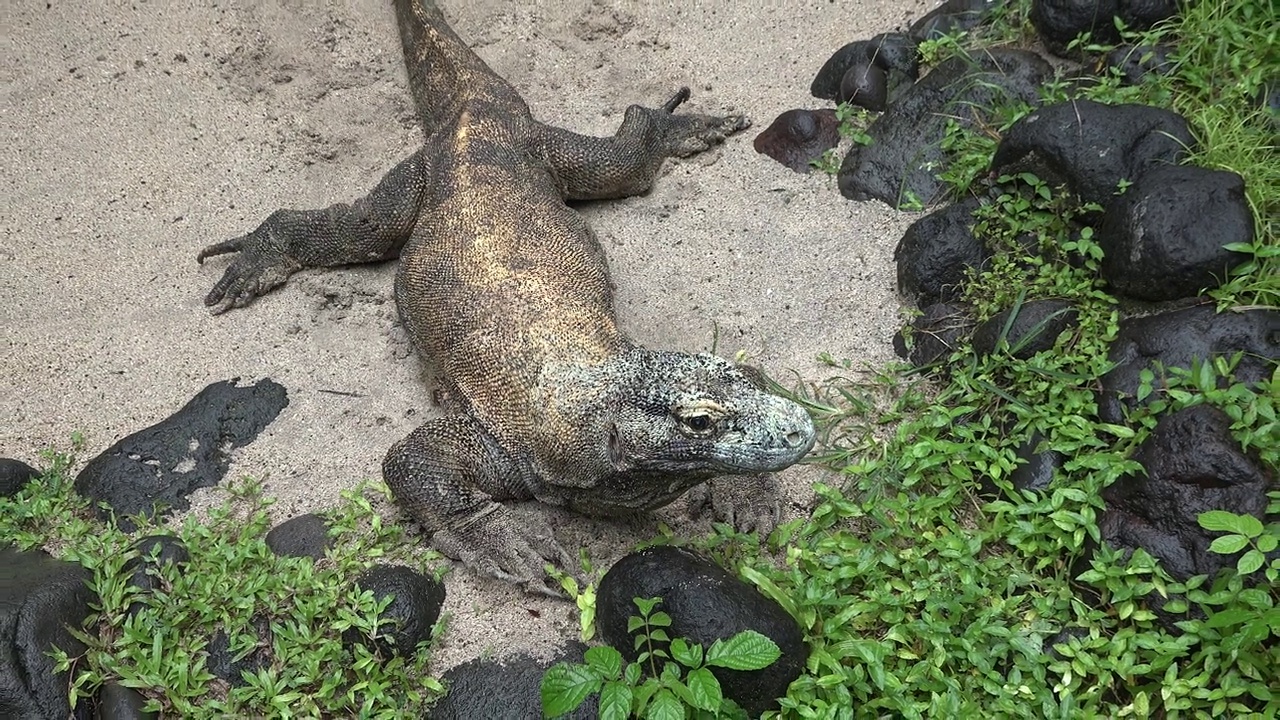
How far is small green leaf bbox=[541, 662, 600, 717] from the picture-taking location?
93.6 inches

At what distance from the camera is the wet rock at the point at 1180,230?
309cm

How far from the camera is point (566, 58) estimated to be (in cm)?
567

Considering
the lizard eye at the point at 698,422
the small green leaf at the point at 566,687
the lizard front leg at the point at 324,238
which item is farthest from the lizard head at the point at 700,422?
the lizard front leg at the point at 324,238

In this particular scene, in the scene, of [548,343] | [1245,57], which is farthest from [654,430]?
[1245,57]

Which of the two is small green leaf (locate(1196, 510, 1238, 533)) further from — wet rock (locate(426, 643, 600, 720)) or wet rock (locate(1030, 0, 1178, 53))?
wet rock (locate(1030, 0, 1178, 53))

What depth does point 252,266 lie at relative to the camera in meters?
4.64

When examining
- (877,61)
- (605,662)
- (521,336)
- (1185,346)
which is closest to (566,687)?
(605,662)

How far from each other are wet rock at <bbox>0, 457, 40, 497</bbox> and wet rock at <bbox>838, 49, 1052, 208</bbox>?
3.74 metres

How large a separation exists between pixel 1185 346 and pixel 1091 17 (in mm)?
1986

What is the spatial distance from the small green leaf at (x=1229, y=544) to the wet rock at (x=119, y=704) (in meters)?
3.03

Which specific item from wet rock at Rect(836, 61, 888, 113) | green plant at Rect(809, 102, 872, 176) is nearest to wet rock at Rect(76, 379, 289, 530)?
green plant at Rect(809, 102, 872, 176)

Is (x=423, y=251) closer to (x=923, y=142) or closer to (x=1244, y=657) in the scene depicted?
(x=923, y=142)

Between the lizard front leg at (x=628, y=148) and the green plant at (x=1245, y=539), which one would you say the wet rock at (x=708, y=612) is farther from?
Answer: the lizard front leg at (x=628, y=148)

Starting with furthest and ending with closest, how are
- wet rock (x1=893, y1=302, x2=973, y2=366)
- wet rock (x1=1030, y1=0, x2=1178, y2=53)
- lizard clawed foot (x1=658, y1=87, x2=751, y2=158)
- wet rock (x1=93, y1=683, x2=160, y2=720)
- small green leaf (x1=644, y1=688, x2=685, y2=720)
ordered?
1. lizard clawed foot (x1=658, y1=87, x2=751, y2=158)
2. wet rock (x1=1030, y1=0, x2=1178, y2=53)
3. wet rock (x1=893, y1=302, x2=973, y2=366)
4. wet rock (x1=93, y1=683, x2=160, y2=720)
5. small green leaf (x1=644, y1=688, x2=685, y2=720)
